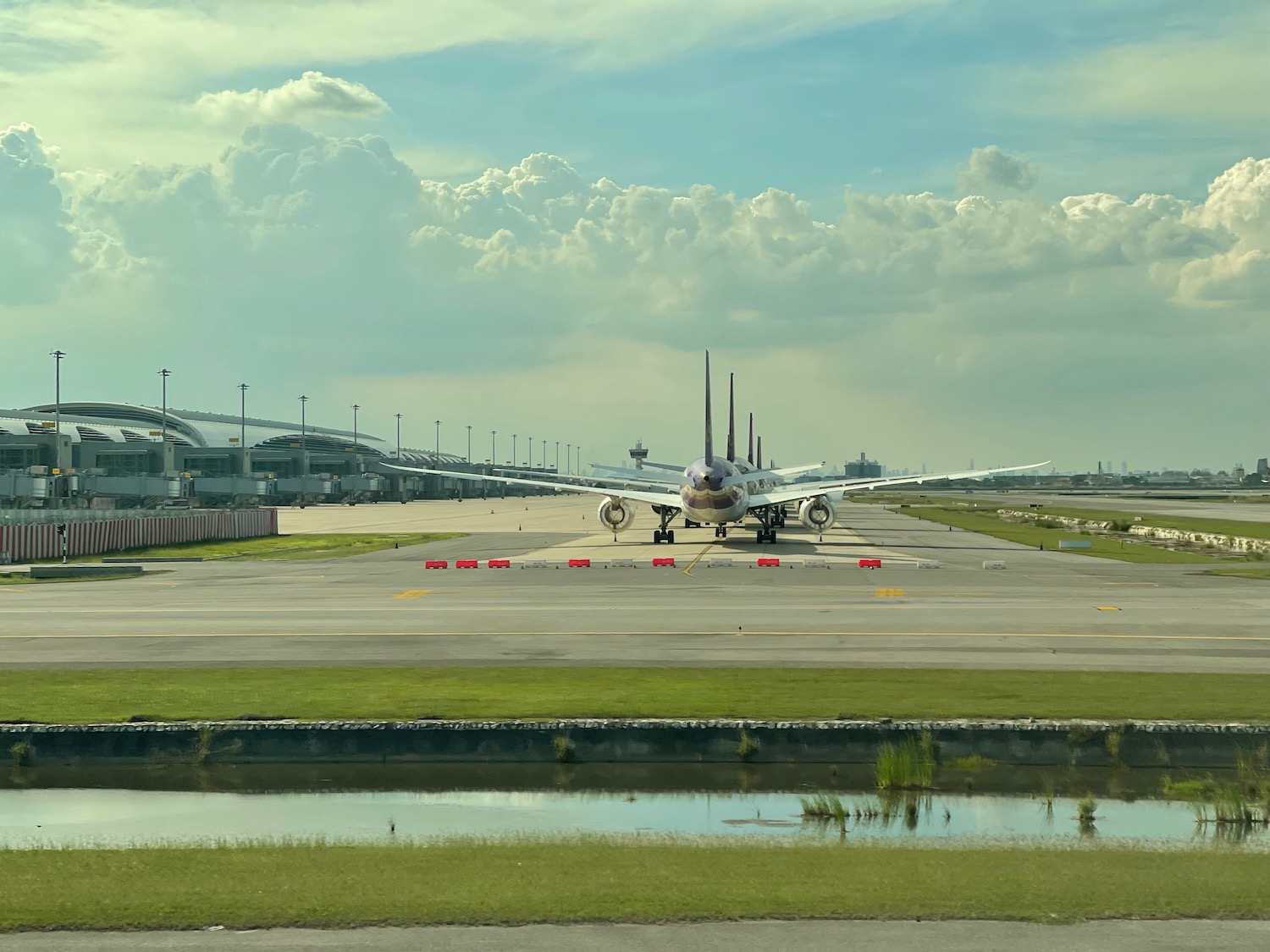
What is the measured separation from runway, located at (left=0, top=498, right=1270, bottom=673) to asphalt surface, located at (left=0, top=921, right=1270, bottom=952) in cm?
1689

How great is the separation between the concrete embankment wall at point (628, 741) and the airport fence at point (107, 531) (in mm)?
50338

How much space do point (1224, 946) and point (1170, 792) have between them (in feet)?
28.0

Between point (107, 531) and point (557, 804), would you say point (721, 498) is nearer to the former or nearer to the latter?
point (107, 531)

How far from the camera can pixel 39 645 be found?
31.8m

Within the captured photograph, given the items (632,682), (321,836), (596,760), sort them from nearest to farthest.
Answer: (321,836) → (596,760) → (632,682)

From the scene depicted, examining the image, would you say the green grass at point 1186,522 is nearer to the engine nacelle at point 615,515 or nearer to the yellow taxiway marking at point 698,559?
the yellow taxiway marking at point 698,559

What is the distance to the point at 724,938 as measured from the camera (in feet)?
34.7

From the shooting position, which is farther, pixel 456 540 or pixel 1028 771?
pixel 456 540

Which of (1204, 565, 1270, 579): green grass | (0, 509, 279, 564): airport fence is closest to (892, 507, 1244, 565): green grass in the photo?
(1204, 565, 1270, 579): green grass

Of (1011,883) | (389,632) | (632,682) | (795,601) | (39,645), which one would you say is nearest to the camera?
(1011,883)

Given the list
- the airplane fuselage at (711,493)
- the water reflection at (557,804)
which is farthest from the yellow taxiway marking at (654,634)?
the airplane fuselage at (711,493)

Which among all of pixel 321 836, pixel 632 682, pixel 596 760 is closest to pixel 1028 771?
pixel 596 760

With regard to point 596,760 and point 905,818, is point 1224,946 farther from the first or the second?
point 596,760

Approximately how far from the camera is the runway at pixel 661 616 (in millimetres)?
29375
